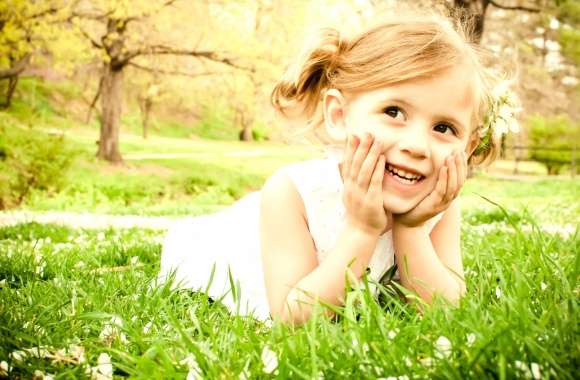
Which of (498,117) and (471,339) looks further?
(498,117)

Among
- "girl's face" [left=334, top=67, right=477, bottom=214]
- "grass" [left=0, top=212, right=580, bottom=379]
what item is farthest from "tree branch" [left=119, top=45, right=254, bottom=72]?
"girl's face" [left=334, top=67, right=477, bottom=214]

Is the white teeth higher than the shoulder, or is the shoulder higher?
the white teeth

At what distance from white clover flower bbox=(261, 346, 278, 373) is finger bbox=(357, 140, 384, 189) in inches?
28.5

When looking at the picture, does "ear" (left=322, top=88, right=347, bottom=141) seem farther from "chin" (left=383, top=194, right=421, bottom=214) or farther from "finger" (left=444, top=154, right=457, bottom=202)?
"finger" (left=444, top=154, right=457, bottom=202)

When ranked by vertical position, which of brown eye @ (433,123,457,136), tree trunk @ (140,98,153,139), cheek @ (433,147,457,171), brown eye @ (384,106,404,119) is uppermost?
brown eye @ (384,106,404,119)

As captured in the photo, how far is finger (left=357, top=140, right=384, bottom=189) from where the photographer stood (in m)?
1.93

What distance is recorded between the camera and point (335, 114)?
2.30 meters

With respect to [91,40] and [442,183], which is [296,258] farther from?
[91,40]

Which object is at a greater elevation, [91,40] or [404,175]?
[91,40]

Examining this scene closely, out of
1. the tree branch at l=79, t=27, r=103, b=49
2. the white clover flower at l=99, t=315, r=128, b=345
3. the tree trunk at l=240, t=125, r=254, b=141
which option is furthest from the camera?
the tree trunk at l=240, t=125, r=254, b=141

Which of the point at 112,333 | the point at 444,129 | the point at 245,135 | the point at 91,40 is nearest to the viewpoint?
the point at 112,333

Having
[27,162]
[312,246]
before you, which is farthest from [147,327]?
[27,162]

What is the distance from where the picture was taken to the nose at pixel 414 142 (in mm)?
1934

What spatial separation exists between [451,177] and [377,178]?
265mm
